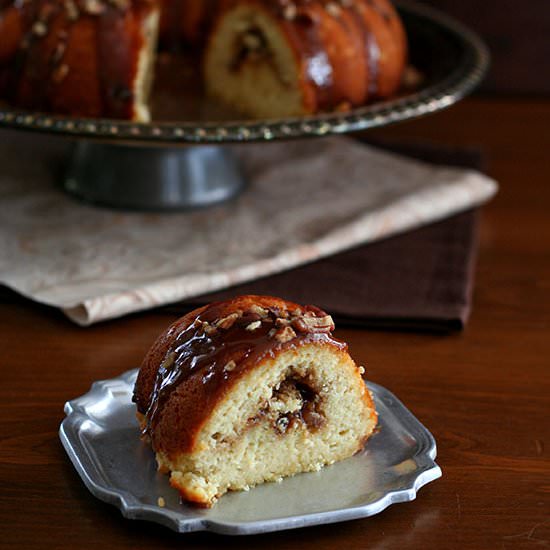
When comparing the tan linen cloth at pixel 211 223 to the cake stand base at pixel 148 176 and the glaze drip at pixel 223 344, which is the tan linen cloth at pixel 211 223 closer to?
the cake stand base at pixel 148 176

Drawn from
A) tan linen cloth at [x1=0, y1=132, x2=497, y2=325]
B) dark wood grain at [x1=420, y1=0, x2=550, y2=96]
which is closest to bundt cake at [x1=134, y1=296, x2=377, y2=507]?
tan linen cloth at [x1=0, y1=132, x2=497, y2=325]

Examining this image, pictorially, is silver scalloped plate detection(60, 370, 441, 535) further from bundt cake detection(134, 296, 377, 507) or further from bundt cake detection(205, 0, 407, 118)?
bundt cake detection(205, 0, 407, 118)

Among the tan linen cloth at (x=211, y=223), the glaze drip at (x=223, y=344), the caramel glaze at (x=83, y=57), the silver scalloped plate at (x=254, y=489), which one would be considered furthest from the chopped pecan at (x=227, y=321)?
the caramel glaze at (x=83, y=57)

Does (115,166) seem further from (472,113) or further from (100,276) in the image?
(472,113)

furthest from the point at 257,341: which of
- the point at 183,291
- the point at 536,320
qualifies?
the point at 536,320

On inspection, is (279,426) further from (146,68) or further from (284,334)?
(146,68)

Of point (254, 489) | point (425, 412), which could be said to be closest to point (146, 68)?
point (425, 412)
